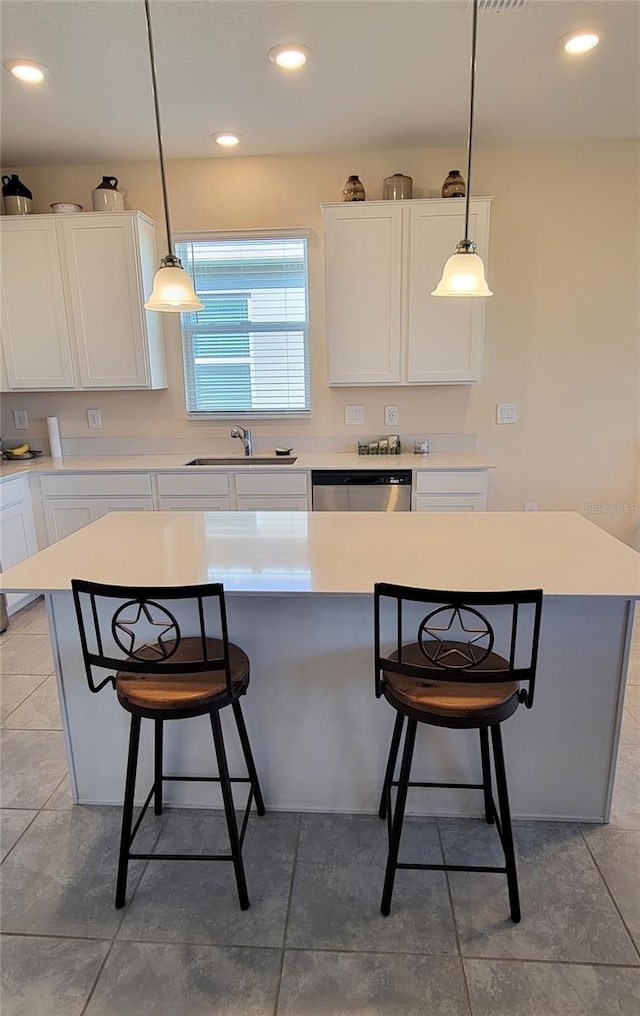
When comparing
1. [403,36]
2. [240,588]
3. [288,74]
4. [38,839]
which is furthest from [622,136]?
[38,839]

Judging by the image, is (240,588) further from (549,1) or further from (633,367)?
(633,367)

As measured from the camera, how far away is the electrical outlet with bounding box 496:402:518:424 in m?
3.89

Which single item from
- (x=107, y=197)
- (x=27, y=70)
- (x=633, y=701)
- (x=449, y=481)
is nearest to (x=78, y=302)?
(x=107, y=197)

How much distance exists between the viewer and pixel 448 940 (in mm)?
1473

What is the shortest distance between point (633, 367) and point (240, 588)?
3411 millimetres

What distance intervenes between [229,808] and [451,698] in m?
0.67

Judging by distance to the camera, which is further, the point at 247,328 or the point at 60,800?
the point at 247,328

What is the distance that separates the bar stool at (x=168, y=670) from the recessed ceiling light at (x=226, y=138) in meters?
2.85

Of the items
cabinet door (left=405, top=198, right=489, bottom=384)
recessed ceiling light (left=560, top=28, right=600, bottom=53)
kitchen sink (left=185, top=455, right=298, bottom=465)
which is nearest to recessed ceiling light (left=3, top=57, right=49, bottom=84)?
cabinet door (left=405, top=198, right=489, bottom=384)

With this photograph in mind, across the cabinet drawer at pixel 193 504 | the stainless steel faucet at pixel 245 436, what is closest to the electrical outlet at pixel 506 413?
the stainless steel faucet at pixel 245 436

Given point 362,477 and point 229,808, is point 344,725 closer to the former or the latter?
point 229,808

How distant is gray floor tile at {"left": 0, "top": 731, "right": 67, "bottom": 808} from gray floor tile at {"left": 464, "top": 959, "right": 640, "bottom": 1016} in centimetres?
151

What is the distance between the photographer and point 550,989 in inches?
53.4

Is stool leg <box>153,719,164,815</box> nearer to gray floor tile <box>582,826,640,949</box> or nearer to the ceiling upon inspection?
gray floor tile <box>582,826,640,949</box>
